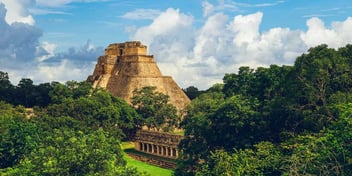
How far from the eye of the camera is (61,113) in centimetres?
4238

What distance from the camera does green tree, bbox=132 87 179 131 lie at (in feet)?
176

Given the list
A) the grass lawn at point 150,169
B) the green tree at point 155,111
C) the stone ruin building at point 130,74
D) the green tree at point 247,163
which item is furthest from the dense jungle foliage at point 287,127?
the stone ruin building at point 130,74

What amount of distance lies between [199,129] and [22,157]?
36.2 feet

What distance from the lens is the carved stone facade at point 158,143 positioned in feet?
152

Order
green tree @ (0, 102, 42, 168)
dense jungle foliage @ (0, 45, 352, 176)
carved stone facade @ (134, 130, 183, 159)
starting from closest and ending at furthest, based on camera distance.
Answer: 1. dense jungle foliage @ (0, 45, 352, 176)
2. green tree @ (0, 102, 42, 168)
3. carved stone facade @ (134, 130, 183, 159)

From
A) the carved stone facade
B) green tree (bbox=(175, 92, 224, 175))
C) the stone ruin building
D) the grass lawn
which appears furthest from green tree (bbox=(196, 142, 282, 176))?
the stone ruin building

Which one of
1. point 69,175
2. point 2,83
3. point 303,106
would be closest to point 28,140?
point 69,175

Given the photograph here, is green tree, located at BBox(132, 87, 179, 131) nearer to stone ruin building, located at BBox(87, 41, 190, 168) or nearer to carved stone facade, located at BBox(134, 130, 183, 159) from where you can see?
carved stone facade, located at BBox(134, 130, 183, 159)

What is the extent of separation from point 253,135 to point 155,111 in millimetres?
27652

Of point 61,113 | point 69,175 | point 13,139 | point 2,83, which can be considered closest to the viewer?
point 69,175

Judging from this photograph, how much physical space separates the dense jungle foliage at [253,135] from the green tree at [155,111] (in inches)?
493

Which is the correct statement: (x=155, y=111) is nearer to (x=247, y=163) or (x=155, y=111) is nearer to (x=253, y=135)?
(x=253, y=135)

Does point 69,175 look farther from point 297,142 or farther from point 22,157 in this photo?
point 297,142

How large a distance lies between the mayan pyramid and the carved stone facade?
39.8 feet
